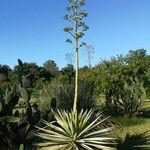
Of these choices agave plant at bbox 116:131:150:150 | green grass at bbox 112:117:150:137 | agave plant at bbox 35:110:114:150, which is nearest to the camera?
agave plant at bbox 35:110:114:150

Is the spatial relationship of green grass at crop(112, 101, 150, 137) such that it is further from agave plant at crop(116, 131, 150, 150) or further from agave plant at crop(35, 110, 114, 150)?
agave plant at crop(35, 110, 114, 150)

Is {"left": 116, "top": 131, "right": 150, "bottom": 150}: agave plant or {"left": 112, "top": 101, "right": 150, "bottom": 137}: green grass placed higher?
{"left": 112, "top": 101, "right": 150, "bottom": 137}: green grass

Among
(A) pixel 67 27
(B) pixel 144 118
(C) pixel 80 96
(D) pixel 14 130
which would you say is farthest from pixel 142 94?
(D) pixel 14 130

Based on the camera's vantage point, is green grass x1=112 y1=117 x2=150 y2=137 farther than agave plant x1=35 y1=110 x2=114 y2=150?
Yes

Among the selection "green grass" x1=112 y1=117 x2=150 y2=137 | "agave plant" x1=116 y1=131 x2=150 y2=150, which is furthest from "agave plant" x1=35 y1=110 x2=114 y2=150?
"green grass" x1=112 y1=117 x2=150 y2=137

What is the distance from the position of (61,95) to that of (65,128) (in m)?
6.33

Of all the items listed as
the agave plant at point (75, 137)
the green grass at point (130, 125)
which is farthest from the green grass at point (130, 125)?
the agave plant at point (75, 137)

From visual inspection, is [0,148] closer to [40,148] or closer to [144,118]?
[40,148]

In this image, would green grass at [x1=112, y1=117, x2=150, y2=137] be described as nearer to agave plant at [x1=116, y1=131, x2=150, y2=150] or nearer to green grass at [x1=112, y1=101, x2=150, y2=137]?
green grass at [x1=112, y1=101, x2=150, y2=137]

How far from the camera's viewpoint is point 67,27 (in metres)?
12.0

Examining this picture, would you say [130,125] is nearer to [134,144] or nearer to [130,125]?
[130,125]

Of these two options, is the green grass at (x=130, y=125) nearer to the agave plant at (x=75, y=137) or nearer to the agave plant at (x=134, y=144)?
the agave plant at (x=134, y=144)

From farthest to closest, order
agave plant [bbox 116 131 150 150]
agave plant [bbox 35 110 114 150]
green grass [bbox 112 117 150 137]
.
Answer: green grass [bbox 112 117 150 137], agave plant [bbox 116 131 150 150], agave plant [bbox 35 110 114 150]

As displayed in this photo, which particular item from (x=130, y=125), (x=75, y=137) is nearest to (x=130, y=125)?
(x=130, y=125)
